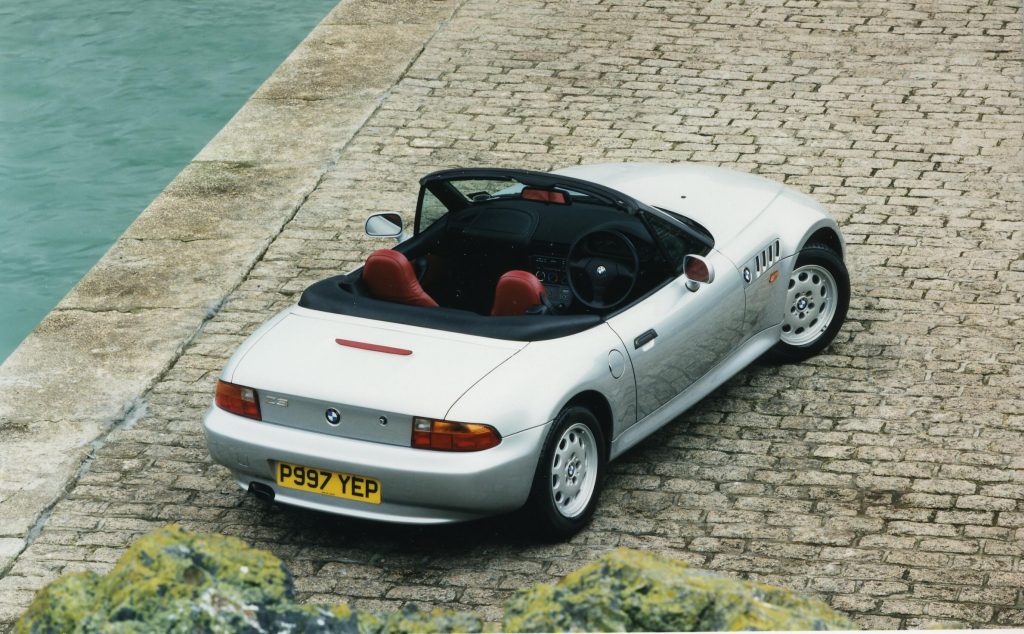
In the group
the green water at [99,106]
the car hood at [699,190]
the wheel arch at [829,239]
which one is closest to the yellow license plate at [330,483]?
the car hood at [699,190]

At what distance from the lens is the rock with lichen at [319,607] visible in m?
3.73

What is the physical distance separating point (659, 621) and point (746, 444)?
421 cm

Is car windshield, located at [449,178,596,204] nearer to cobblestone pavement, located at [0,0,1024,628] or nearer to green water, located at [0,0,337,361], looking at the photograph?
cobblestone pavement, located at [0,0,1024,628]

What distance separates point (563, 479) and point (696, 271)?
136cm

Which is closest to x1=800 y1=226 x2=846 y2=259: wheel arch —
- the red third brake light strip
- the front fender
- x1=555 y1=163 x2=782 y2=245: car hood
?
x1=555 y1=163 x2=782 y2=245: car hood

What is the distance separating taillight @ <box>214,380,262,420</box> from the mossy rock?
3.22 meters

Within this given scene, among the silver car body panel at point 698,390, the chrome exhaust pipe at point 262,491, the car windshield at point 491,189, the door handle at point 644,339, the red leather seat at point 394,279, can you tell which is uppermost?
the car windshield at point 491,189

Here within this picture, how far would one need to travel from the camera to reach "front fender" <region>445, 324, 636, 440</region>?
6555 mm

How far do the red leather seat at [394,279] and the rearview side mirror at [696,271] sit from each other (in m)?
1.34

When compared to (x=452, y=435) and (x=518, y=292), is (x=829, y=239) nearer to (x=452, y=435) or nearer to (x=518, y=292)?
(x=518, y=292)

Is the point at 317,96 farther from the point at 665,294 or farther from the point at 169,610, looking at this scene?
the point at 169,610

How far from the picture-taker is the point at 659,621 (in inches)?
150

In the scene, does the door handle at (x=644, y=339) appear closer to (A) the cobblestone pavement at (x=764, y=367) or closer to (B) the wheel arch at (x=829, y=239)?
(A) the cobblestone pavement at (x=764, y=367)

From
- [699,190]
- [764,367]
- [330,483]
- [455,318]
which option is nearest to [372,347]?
[455,318]
